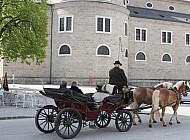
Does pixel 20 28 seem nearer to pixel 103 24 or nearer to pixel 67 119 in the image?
pixel 67 119

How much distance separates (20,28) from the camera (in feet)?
53.5

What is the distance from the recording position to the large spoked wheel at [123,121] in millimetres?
8797

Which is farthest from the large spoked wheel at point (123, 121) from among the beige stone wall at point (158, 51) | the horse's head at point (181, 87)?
the beige stone wall at point (158, 51)

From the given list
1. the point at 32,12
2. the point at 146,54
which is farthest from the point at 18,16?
the point at 146,54

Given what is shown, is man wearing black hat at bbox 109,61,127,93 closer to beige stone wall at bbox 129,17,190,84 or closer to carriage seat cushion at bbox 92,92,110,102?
carriage seat cushion at bbox 92,92,110,102

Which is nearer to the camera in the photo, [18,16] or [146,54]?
[18,16]

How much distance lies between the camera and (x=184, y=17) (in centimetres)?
5328

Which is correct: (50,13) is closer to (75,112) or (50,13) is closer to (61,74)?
(61,74)

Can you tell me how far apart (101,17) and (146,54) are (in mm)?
11287

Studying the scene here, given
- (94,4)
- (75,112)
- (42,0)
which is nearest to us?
(75,112)

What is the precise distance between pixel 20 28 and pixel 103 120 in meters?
9.09

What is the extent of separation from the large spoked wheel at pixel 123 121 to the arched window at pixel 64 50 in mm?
28168

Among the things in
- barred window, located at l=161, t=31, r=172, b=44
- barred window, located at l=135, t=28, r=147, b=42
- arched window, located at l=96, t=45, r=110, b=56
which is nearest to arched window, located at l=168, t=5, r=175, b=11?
barred window, located at l=161, t=31, r=172, b=44

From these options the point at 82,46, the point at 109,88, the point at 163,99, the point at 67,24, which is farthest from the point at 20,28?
the point at 67,24
